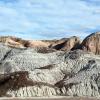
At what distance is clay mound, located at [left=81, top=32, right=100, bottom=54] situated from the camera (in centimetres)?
9992

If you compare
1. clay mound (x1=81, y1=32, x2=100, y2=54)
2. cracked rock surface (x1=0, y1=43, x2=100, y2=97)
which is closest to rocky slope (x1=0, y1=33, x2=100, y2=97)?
cracked rock surface (x1=0, y1=43, x2=100, y2=97)

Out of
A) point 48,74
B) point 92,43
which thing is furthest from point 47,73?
point 92,43

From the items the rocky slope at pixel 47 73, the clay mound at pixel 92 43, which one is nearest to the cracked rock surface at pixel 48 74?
the rocky slope at pixel 47 73

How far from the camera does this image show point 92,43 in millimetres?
100062

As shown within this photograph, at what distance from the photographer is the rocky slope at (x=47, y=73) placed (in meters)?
64.9

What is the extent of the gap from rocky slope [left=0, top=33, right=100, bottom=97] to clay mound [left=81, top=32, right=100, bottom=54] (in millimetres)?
14098

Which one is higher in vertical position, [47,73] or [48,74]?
[47,73]

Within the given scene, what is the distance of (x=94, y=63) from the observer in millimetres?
74188

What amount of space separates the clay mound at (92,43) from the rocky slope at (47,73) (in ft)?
46.3

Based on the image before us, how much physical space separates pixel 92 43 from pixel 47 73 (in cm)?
3002

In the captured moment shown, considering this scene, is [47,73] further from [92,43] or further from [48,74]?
[92,43]

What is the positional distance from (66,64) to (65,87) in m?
12.1

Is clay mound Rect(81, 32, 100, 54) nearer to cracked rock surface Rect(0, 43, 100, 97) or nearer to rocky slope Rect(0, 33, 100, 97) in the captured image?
rocky slope Rect(0, 33, 100, 97)

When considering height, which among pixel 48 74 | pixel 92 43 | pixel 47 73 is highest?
pixel 92 43
